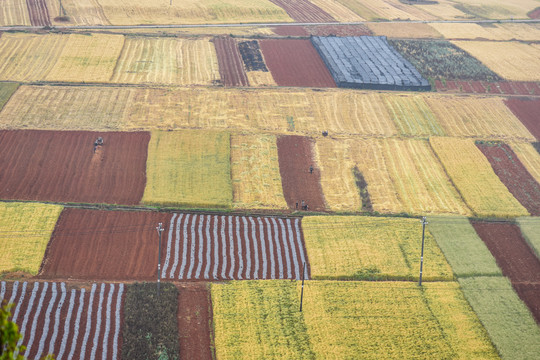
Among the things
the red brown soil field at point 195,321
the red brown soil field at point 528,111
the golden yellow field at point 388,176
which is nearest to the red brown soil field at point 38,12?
the golden yellow field at point 388,176

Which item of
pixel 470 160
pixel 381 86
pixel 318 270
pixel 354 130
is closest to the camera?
pixel 318 270

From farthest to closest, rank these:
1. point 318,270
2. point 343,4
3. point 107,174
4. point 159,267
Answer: point 343,4, point 107,174, point 318,270, point 159,267

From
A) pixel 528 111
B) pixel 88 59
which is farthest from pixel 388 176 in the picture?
pixel 88 59

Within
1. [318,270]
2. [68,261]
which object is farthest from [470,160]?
[68,261]

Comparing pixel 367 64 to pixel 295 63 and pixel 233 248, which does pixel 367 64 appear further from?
pixel 233 248

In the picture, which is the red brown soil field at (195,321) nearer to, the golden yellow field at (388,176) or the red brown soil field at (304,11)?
the golden yellow field at (388,176)

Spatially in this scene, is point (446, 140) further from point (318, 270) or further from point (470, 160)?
point (318, 270)
